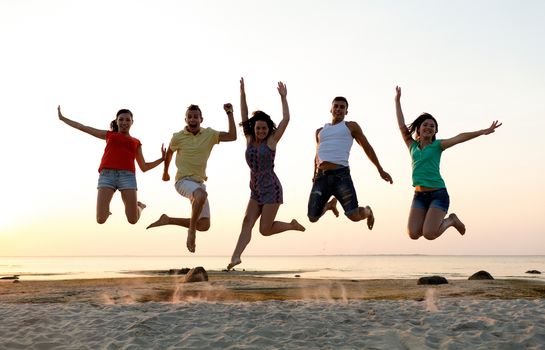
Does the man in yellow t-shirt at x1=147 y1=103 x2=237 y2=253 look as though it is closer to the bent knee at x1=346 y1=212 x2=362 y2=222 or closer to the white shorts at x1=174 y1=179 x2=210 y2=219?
the white shorts at x1=174 y1=179 x2=210 y2=219

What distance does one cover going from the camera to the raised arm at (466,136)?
9.56m

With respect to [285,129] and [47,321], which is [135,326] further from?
[285,129]

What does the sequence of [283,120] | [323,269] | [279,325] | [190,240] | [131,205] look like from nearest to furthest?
[279,325]
[283,120]
[190,240]
[131,205]
[323,269]

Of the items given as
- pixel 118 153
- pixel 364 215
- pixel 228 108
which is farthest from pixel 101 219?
pixel 364 215

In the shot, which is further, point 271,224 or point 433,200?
point 433,200

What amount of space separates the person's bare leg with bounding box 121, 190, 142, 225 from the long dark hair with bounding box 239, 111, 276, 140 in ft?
8.56

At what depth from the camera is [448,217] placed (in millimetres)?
10695

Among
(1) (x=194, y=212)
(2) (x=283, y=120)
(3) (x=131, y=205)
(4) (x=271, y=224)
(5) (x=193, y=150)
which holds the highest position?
(2) (x=283, y=120)

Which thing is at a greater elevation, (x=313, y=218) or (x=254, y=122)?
(x=254, y=122)

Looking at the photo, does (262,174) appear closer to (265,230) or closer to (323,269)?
(265,230)

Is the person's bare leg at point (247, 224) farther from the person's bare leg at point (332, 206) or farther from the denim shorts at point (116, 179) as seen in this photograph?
the denim shorts at point (116, 179)

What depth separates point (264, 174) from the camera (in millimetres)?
9750

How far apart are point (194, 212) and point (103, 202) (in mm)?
1988

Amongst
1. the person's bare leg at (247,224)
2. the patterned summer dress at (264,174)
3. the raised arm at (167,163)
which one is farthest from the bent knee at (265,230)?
the raised arm at (167,163)
